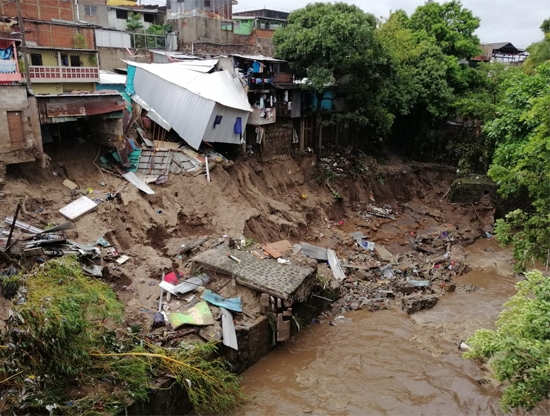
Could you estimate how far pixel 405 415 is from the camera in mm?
9648

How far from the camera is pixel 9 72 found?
14.6 m

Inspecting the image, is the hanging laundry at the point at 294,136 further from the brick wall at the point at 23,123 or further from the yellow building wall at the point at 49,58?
the brick wall at the point at 23,123

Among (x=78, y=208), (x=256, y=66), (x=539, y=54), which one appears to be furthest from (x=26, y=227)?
(x=539, y=54)

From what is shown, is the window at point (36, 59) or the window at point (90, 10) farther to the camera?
the window at point (90, 10)

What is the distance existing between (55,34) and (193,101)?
7.10 metres

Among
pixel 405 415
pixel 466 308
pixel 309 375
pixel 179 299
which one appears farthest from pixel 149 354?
pixel 466 308

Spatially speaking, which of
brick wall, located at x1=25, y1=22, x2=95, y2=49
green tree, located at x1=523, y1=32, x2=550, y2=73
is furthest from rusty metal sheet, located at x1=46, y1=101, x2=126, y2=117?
green tree, located at x1=523, y1=32, x2=550, y2=73

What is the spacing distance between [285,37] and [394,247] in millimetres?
11486

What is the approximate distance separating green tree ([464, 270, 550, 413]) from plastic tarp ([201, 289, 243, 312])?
240 inches

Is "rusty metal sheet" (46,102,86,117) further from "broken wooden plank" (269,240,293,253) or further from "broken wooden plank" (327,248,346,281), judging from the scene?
"broken wooden plank" (327,248,346,281)

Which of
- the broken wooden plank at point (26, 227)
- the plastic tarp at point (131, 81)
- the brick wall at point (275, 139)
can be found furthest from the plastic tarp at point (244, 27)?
the broken wooden plank at point (26, 227)

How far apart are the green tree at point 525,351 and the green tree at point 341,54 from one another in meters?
16.2

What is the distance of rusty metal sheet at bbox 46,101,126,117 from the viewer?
47.2ft

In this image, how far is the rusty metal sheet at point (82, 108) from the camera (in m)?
14.4
